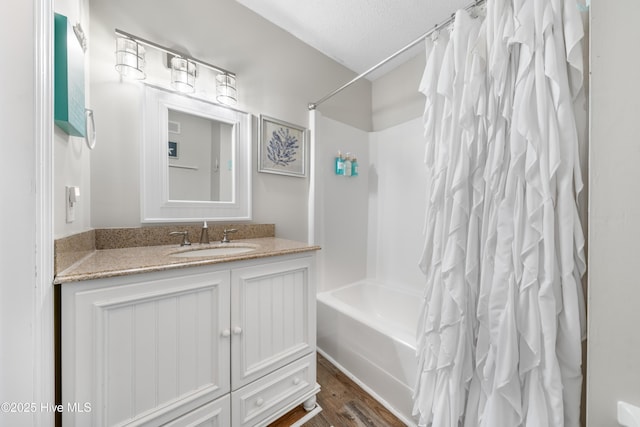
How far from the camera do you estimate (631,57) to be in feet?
1.65

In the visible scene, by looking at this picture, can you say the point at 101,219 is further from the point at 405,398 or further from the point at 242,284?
the point at 405,398

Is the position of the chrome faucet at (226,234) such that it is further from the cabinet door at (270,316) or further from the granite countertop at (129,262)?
the cabinet door at (270,316)

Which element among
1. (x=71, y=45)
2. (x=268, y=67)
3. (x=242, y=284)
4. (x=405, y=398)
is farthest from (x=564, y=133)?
(x=268, y=67)

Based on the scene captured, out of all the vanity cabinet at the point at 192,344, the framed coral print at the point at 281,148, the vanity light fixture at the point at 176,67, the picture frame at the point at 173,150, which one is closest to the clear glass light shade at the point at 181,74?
the vanity light fixture at the point at 176,67

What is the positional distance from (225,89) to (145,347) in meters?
1.43

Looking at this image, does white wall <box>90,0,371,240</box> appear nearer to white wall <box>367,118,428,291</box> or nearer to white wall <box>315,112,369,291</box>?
white wall <box>315,112,369,291</box>

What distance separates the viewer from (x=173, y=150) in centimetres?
136

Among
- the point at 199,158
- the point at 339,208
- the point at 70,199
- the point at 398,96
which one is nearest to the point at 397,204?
the point at 339,208

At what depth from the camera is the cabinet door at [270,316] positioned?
104 centimetres

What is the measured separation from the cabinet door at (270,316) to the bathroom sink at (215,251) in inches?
8.0

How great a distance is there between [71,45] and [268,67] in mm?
1198

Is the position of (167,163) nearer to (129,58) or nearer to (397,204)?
(129,58)

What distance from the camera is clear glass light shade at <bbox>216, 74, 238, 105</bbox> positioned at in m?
1.49

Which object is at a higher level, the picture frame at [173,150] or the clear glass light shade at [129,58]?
the clear glass light shade at [129,58]
